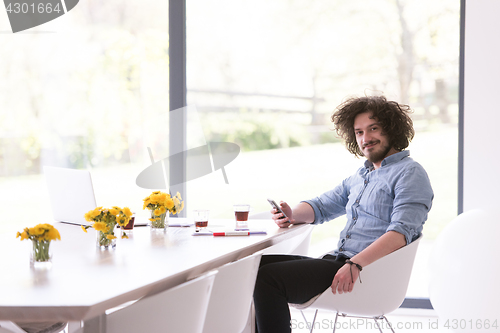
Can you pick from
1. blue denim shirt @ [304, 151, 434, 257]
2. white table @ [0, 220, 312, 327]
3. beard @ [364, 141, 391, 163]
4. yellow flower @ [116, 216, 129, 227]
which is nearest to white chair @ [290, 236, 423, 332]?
blue denim shirt @ [304, 151, 434, 257]

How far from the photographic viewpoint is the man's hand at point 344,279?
6.73 ft

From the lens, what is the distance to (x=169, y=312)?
4.30 feet

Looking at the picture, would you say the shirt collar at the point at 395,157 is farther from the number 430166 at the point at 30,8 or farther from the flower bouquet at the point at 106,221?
the number 430166 at the point at 30,8

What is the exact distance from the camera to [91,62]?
392cm

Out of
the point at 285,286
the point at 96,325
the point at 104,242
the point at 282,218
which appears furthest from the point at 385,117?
the point at 96,325

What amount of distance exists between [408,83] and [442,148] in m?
0.51

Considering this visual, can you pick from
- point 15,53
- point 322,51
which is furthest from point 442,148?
point 15,53

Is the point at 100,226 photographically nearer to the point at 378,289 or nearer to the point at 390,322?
the point at 378,289

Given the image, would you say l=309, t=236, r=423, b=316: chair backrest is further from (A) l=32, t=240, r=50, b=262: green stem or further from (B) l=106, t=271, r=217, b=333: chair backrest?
(A) l=32, t=240, r=50, b=262: green stem


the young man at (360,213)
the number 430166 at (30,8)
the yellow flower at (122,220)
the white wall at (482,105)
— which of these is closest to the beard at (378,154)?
the young man at (360,213)

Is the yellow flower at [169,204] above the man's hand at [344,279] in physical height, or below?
above

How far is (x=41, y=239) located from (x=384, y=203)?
1.47 metres

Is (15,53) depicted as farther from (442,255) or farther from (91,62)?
(442,255)

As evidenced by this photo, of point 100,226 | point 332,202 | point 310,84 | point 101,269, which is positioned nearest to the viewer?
point 101,269
